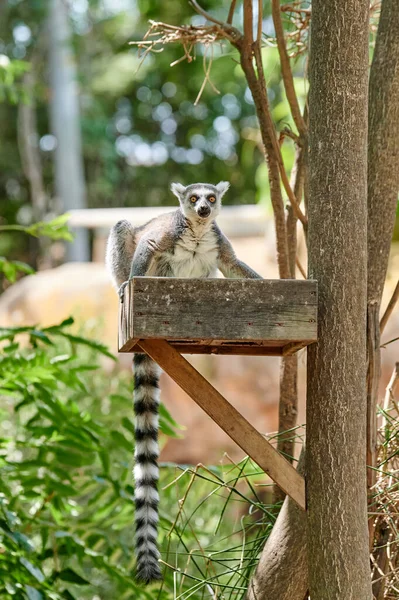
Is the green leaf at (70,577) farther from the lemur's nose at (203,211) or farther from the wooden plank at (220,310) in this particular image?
the wooden plank at (220,310)

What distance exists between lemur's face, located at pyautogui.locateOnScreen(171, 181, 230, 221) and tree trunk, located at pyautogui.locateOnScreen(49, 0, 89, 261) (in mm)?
12995

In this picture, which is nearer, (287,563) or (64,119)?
Answer: (287,563)

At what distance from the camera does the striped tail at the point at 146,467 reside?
2314mm

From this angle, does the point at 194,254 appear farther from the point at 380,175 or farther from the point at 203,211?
the point at 380,175

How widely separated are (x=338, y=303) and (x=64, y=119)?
14.6 metres

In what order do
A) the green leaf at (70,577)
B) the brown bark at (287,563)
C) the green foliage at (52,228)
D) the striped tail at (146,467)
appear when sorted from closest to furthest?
the brown bark at (287,563)
the striped tail at (146,467)
the green leaf at (70,577)
the green foliage at (52,228)

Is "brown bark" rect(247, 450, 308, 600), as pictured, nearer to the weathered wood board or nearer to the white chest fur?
the weathered wood board

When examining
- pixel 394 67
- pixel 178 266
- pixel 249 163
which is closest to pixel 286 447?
pixel 178 266

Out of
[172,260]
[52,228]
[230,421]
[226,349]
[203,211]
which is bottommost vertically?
[230,421]

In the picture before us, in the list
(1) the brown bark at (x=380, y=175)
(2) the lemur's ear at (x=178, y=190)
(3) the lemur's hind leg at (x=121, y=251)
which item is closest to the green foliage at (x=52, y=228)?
(3) the lemur's hind leg at (x=121, y=251)

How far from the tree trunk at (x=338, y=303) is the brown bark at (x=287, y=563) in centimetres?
20

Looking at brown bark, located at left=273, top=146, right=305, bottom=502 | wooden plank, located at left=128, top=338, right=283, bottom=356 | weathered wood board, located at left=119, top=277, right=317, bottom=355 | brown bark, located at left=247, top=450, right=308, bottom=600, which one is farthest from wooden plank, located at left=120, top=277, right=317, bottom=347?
brown bark, located at left=273, top=146, right=305, bottom=502

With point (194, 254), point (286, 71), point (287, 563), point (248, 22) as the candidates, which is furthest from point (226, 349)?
point (248, 22)

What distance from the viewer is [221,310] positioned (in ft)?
6.40
